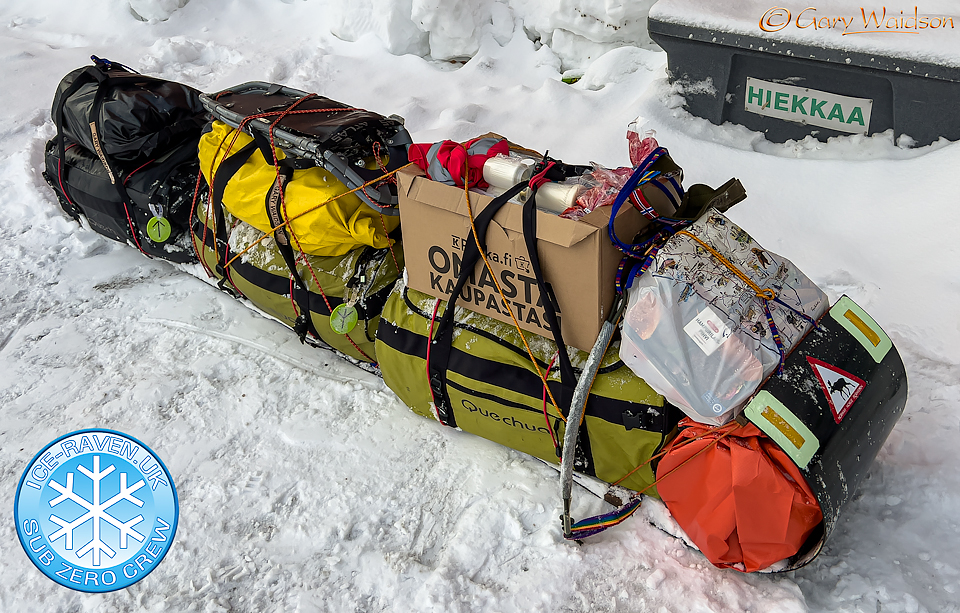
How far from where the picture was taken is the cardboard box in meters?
1.66

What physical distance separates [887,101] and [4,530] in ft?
11.5

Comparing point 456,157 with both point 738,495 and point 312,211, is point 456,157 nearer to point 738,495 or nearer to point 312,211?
point 312,211

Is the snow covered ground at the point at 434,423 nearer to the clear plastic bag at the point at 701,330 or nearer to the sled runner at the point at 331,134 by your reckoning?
the clear plastic bag at the point at 701,330

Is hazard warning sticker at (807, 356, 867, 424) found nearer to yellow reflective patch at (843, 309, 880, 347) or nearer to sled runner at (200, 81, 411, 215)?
yellow reflective patch at (843, 309, 880, 347)

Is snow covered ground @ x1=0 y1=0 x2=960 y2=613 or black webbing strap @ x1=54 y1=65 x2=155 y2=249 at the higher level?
black webbing strap @ x1=54 y1=65 x2=155 y2=249

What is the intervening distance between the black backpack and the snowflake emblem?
1087mm

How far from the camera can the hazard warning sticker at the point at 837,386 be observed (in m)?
1.64

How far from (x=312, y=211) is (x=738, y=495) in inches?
57.6

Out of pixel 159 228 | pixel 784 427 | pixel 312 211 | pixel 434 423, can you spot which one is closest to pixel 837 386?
pixel 784 427

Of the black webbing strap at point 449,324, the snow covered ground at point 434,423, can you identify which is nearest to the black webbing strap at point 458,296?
the black webbing strap at point 449,324

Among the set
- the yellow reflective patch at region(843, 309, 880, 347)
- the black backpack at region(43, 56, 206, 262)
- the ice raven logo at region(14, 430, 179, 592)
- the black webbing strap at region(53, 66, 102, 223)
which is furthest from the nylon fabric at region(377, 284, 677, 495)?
the black webbing strap at region(53, 66, 102, 223)

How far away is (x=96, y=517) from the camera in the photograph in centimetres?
184

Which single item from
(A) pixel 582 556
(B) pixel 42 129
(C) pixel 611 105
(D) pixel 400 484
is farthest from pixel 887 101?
(B) pixel 42 129

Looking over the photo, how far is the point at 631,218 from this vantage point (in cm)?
169
